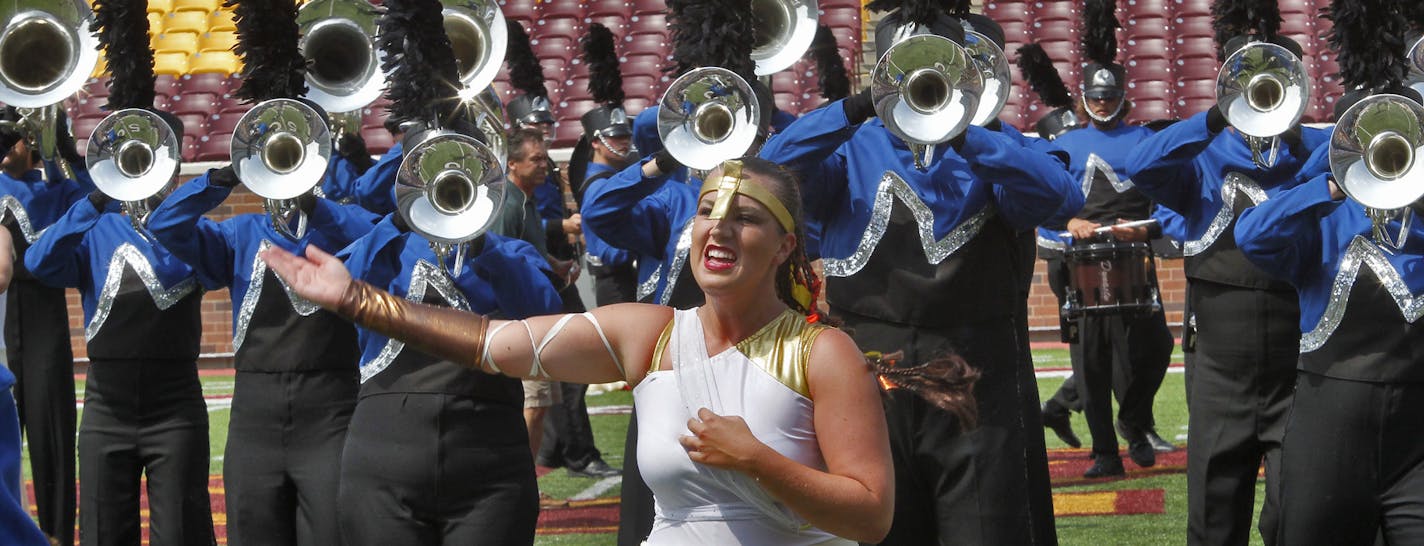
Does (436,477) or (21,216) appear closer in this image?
(436,477)

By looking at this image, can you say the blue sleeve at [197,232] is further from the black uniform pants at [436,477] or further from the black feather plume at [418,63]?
the black uniform pants at [436,477]

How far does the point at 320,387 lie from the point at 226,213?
10234mm

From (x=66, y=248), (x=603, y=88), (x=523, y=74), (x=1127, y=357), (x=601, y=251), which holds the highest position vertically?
(x=523, y=74)

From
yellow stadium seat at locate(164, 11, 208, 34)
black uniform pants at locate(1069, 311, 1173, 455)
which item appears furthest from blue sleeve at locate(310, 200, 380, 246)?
yellow stadium seat at locate(164, 11, 208, 34)

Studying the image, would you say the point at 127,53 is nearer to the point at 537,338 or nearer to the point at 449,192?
the point at 449,192

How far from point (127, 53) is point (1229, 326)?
3.57 m

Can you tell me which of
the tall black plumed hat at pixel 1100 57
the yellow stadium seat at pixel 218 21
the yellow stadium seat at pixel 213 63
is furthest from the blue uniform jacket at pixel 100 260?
the yellow stadium seat at pixel 218 21

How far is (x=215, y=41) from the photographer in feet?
60.6

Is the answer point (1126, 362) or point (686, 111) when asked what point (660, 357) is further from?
point (1126, 362)

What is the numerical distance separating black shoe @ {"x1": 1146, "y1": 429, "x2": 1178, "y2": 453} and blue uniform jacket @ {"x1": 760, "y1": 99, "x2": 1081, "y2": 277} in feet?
14.1

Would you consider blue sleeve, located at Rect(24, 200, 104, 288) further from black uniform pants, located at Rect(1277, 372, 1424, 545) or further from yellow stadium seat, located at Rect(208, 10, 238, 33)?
yellow stadium seat, located at Rect(208, 10, 238, 33)

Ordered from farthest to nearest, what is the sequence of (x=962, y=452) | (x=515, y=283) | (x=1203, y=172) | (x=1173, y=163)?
(x=1203, y=172) < (x=1173, y=163) < (x=515, y=283) < (x=962, y=452)

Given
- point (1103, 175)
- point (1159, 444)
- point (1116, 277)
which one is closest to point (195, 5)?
point (1159, 444)

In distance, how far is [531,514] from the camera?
14.7 feet
